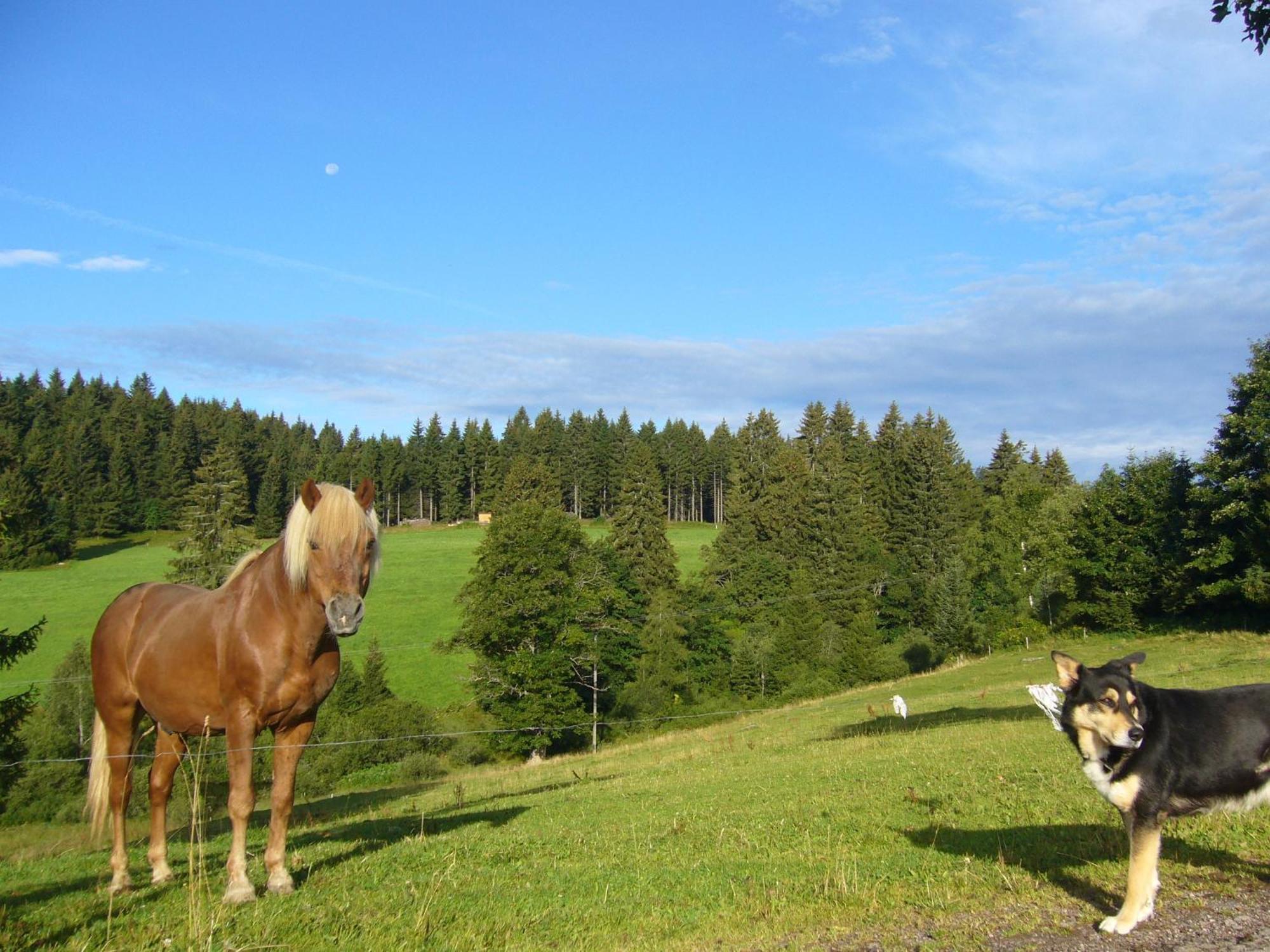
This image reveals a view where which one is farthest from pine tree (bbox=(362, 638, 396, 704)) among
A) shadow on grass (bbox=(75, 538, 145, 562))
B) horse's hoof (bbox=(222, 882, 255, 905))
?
shadow on grass (bbox=(75, 538, 145, 562))

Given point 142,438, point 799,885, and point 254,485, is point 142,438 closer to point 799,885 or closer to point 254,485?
point 254,485

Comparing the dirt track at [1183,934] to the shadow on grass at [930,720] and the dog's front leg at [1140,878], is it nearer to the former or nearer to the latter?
the dog's front leg at [1140,878]

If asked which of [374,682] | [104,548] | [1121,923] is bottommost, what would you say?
[374,682]

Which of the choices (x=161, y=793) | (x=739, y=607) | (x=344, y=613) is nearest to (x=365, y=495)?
(x=344, y=613)

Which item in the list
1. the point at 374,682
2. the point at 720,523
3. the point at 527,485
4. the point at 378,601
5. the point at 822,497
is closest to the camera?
the point at 374,682

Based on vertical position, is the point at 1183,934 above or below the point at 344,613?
below

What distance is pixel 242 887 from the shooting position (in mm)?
5852

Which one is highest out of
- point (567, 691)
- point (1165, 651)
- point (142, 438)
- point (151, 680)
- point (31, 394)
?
point (31, 394)

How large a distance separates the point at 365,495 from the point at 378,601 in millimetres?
67647

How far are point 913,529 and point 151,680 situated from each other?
89042mm

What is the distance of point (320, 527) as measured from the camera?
608 centimetres

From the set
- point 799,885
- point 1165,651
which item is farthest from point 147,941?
point 1165,651

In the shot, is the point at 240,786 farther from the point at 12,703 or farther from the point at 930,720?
the point at 930,720

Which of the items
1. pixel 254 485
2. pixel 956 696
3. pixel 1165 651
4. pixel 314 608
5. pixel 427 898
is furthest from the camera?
pixel 254 485
